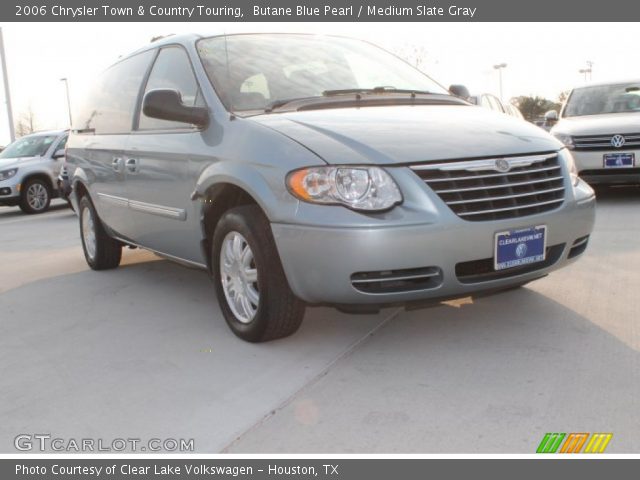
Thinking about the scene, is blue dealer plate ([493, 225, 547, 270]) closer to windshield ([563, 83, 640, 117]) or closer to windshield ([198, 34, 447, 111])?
windshield ([198, 34, 447, 111])

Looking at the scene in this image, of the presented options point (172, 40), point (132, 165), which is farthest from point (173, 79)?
point (132, 165)

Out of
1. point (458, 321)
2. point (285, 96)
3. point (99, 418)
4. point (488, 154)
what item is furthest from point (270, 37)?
point (99, 418)

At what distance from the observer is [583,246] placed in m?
3.69

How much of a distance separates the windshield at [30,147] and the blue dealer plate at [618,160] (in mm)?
9847

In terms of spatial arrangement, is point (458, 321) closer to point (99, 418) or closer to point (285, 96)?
point (285, 96)

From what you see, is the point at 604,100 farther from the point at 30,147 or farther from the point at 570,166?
the point at 30,147

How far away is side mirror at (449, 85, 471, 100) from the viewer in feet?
15.8

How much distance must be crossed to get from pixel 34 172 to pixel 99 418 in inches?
429

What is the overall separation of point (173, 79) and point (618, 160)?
18.5 feet

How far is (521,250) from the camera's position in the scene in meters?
3.25

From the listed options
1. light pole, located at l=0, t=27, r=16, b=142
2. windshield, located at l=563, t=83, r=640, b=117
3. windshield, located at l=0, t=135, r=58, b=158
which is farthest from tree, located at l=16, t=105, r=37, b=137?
windshield, located at l=563, t=83, r=640, b=117

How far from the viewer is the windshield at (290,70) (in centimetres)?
392

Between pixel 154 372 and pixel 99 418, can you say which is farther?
pixel 154 372
